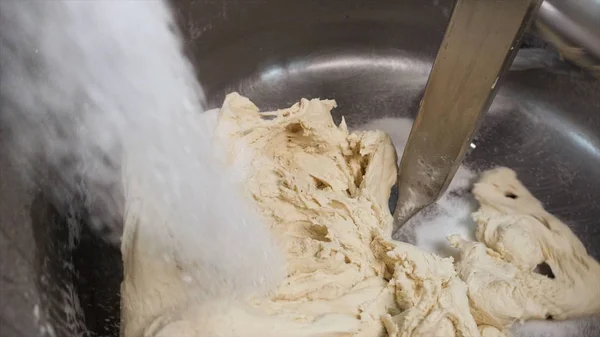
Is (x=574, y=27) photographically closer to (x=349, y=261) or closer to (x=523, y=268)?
(x=523, y=268)

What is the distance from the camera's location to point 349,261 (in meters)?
0.80

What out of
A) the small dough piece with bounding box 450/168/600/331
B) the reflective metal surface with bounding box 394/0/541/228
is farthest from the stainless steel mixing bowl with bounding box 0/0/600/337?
the reflective metal surface with bounding box 394/0/541/228

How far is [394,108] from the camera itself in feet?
4.09

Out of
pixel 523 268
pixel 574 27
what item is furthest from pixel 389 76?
pixel 523 268

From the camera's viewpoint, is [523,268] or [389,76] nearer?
[523,268]

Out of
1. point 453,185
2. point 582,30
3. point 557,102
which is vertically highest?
point 582,30

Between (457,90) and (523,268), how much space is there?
33cm

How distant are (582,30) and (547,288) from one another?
17.1 inches

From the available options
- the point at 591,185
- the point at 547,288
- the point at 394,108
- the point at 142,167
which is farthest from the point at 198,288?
the point at 591,185

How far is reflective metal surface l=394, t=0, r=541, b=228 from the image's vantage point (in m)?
0.69

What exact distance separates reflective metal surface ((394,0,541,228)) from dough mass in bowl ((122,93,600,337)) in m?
0.06

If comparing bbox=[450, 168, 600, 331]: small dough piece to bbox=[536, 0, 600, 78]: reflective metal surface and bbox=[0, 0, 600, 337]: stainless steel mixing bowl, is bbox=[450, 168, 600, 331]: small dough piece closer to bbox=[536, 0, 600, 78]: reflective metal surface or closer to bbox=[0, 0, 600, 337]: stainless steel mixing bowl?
bbox=[0, 0, 600, 337]: stainless steel mixing bowl

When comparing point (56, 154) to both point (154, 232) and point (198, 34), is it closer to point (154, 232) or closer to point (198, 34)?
point (154, 232)

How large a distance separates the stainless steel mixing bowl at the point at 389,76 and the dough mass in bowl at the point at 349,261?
0.39 ft
